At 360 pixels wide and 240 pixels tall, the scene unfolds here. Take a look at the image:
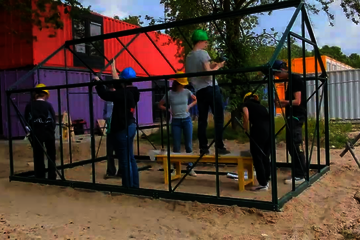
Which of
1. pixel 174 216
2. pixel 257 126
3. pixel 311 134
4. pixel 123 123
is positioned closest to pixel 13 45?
pixel 123 123

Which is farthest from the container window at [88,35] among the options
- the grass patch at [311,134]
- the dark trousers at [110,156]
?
the dark trousers at [110,156]

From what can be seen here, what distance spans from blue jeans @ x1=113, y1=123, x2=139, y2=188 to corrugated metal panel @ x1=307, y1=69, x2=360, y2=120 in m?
11.8

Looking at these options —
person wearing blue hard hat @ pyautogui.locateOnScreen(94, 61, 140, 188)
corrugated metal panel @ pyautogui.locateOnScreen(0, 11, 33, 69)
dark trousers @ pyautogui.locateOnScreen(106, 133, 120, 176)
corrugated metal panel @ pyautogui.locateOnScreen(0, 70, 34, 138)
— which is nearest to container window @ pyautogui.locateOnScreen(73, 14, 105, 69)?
corrugated metal panel @ pyautogui.locateOnScreen(0, 11, 33, 69)

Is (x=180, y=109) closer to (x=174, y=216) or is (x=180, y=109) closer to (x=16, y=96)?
(x=174, y=216)

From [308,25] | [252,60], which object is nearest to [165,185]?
[308,25]

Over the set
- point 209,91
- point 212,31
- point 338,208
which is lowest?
point 338,208

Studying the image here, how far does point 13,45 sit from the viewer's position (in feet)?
40.4

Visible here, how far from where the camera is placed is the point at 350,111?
15.9 m

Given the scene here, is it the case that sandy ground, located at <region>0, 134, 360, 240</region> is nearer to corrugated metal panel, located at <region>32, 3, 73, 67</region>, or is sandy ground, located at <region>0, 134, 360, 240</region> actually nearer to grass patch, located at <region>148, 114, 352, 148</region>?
grass patch, located at <region>148, 114, 352, 148</region>

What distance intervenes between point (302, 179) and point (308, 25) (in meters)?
2.15

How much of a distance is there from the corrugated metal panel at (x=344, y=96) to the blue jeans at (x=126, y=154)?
11844 millimetres

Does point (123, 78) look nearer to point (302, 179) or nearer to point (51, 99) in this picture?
point (302, 179)

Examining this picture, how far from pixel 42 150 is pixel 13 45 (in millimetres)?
7406

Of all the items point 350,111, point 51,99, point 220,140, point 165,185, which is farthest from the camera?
point 350,111
